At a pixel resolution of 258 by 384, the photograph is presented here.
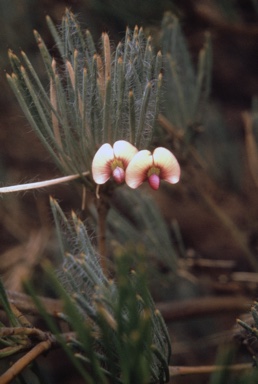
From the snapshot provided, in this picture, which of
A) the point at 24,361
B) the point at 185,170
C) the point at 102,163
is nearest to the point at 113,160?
the point at 102,163

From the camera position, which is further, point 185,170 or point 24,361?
point 185,170

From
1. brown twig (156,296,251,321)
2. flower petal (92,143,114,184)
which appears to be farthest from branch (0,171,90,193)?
brown twig (156,296,251,321)

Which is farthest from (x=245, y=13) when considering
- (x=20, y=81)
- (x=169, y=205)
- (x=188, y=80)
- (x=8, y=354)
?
(x=8, y=354)

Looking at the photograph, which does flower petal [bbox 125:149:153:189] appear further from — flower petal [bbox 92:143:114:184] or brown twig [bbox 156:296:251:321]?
brown twig [bbox 156:296:251:321]

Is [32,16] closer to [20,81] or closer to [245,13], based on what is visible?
[245,13]

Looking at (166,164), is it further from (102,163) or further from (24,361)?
(24,361)

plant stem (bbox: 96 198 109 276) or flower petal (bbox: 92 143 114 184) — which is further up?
flower petal (bbox: 92 143 114 184)
